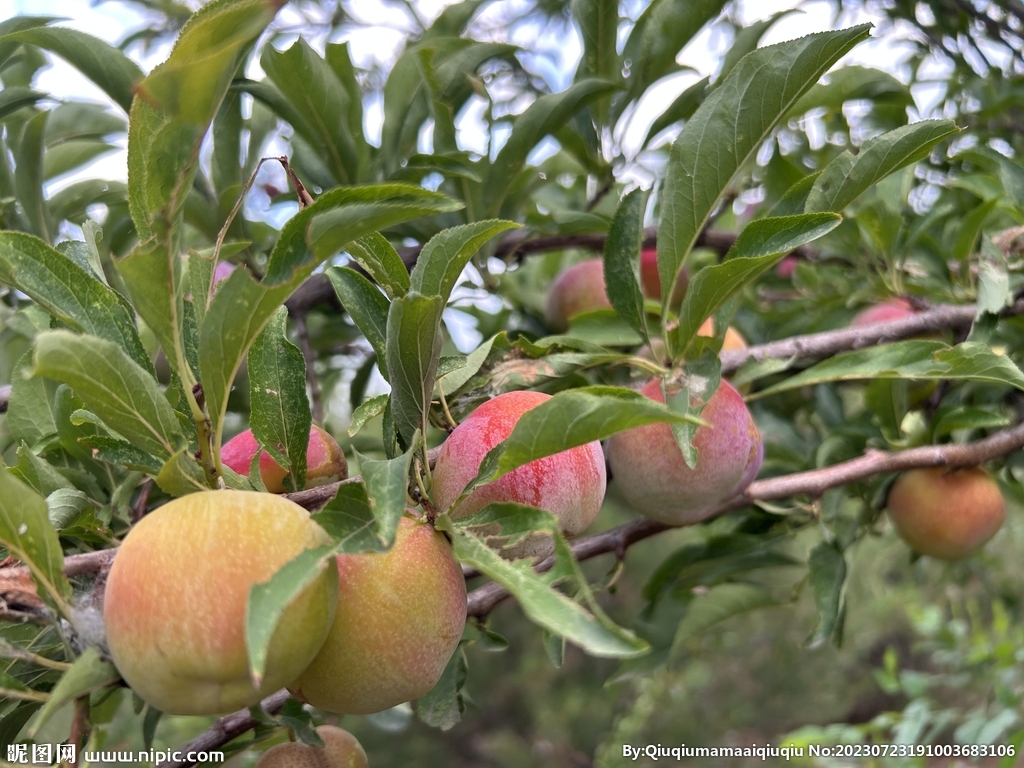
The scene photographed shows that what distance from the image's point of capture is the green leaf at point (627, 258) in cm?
89

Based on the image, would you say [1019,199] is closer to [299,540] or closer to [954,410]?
[954,410]

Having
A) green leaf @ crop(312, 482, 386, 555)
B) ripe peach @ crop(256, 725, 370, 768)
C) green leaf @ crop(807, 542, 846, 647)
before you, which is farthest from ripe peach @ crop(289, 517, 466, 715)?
green leaf @ crop(807, 542, 846, 647)

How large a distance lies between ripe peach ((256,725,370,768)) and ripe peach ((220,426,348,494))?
0.96ft

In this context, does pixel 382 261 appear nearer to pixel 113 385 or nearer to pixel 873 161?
pixel 113 385

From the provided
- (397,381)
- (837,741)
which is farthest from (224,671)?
(837,741)

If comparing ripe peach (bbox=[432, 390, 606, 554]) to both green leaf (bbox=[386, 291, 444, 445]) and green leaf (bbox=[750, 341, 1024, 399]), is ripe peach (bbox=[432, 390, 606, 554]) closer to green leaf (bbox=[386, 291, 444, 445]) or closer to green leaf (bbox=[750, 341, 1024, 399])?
green leaf (bbox=[386, 291, 444, 445])

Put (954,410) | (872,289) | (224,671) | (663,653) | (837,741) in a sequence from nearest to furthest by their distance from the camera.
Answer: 1. (224,671)
2. (954,410)
3. (663,653)
4. (872,289)
5. (837,741)

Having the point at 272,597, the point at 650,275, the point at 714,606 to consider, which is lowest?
the point at 714,606

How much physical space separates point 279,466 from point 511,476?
0.26 meters

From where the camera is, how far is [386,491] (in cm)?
53

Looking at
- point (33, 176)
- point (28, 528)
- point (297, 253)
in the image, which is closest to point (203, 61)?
point (297, 253)

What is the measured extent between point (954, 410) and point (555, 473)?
2.57ft

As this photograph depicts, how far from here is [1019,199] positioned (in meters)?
1.21

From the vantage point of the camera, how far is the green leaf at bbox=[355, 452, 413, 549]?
501mm
